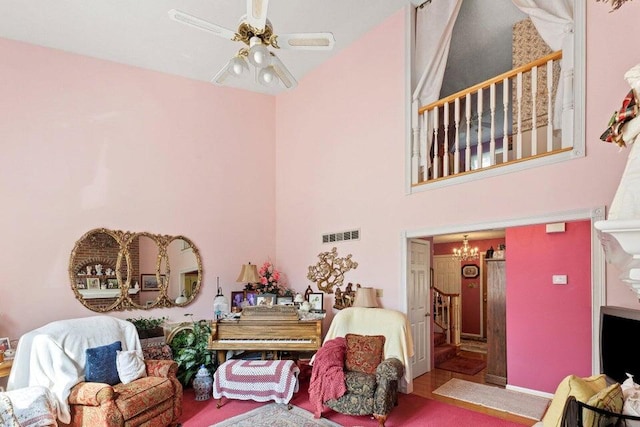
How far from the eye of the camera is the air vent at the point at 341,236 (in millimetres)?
4931

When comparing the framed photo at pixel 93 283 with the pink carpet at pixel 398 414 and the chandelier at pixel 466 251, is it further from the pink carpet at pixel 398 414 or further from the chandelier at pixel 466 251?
the chandelier at pixel 466 251

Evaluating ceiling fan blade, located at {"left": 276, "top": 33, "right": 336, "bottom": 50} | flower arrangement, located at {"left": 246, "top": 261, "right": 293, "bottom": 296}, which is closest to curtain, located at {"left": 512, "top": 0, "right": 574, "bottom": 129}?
ceiling fan blade, located at {"left": 276, "top": 33, "right": 336, "bottom": 50}

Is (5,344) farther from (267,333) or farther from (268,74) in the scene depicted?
(268,74)

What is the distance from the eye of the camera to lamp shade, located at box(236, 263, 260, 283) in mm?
5320

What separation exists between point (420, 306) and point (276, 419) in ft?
7.94

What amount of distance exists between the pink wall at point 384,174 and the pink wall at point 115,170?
62 centimetres

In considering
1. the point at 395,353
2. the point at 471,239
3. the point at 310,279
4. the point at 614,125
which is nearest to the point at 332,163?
the point at 310,279

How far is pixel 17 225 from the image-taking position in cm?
409

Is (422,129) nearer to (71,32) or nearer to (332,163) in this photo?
(332,163)

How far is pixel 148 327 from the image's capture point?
4.68m

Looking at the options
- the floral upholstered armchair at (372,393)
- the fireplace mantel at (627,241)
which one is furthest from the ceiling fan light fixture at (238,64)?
the floral upholstered armchair at (372,393)

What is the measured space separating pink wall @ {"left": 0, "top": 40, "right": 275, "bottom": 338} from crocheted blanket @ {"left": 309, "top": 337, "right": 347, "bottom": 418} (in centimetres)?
230

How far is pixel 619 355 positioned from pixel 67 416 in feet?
13.8


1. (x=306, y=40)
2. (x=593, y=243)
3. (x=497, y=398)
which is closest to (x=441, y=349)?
(x=497, y=398)
